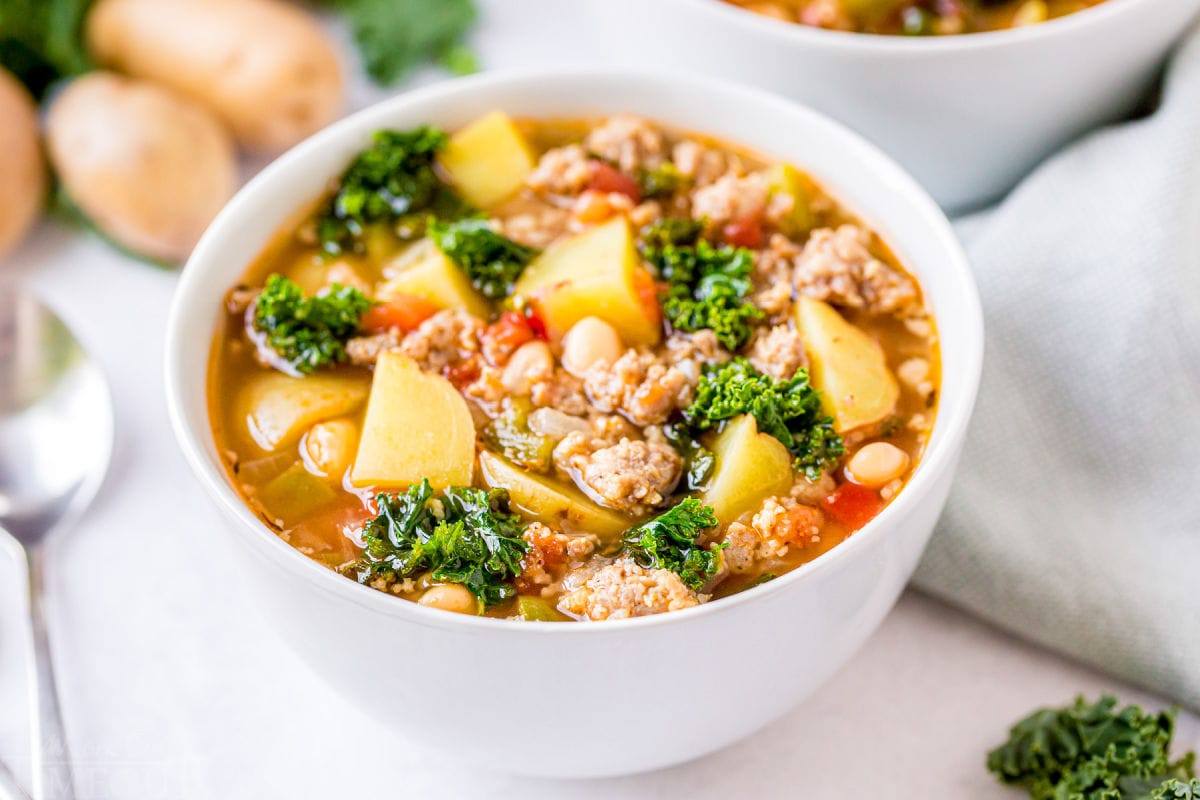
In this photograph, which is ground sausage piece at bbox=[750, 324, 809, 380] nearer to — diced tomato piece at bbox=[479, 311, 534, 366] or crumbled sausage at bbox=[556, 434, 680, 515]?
crumbled sausage at bbox=[556, 434, 680, 515]

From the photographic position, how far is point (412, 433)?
2777 millimetres

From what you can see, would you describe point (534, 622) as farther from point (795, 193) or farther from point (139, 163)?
point (139, 163)

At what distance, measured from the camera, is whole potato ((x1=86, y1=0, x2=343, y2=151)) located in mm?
Answer: 4176

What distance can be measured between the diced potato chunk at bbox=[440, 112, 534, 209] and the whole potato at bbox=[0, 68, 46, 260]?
147 centimetres

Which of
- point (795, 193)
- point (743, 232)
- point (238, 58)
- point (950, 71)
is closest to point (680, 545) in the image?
point (743, 232)

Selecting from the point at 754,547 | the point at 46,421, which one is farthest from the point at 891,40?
the point at 46,421

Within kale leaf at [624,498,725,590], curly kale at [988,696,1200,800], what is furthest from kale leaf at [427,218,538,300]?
curly kale at [988,696,1200,800]

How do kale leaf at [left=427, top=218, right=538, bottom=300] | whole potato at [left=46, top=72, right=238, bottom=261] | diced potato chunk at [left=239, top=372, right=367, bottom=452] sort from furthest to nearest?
whole potato at [left=46, top=72, right=238, bottom=261] < kale leaf at [left=427, top=218, right=538, bottom=300] < diced potato chunk at [left=239, top=372, right=367, bottom=452]

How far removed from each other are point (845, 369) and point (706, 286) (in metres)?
0.40

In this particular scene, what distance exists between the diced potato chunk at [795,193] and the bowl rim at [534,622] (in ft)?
0.44

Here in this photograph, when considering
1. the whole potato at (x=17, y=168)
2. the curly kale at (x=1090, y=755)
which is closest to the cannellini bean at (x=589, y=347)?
the curly kale at (x=1090, y=755)

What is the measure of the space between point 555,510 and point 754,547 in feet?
1.31

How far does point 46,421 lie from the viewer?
11.6 ft

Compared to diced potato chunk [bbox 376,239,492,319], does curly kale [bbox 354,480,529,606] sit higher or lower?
lower
